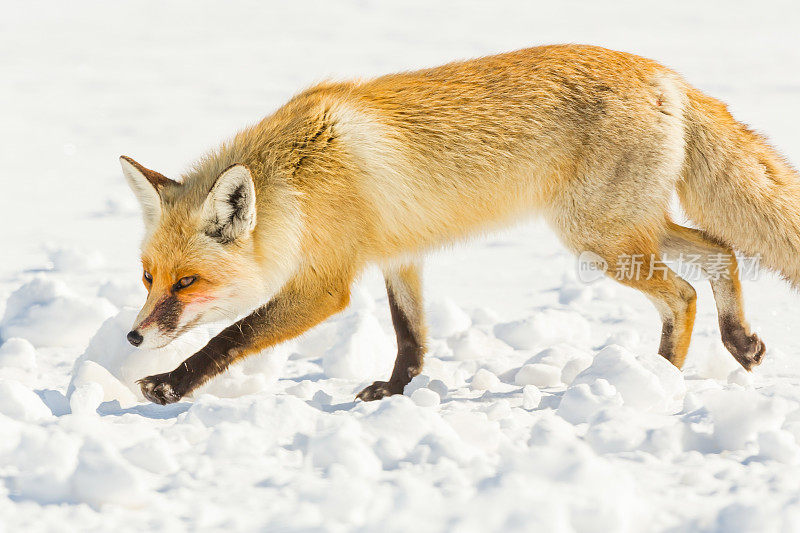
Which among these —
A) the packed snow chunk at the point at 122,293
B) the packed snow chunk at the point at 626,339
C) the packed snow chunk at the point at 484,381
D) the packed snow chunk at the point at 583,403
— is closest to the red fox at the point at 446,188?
the packed snow chunk at the point at 484,381

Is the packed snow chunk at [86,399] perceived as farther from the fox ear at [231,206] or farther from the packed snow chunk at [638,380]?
the packed snow chunk at [638,380]

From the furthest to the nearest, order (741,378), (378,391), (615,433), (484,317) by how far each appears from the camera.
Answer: (484,317), (378,391), (741,378), (615,433)

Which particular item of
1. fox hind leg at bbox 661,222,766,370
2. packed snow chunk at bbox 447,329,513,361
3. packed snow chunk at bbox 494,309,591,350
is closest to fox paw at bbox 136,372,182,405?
packed snow chunk at bbox 447,329,513,361

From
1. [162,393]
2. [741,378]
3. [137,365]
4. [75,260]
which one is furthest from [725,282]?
[75,260]

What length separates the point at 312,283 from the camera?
414 cm

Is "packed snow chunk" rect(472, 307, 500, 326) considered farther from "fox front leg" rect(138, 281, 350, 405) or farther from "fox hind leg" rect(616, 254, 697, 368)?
"fox front leg" rect(138, 281, 350, 405)

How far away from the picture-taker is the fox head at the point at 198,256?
12.7 ft

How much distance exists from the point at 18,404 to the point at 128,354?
129cm

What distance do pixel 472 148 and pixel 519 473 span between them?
2.16 metres

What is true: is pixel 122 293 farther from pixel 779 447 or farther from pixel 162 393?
pixel 779 447

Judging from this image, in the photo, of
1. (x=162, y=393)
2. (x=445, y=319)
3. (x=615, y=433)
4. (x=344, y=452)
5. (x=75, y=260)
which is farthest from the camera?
(x=75, y=260)

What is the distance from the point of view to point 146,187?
13.5 ft

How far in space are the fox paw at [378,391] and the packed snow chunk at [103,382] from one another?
121cm

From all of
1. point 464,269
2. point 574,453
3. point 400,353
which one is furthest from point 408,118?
point 464,269
